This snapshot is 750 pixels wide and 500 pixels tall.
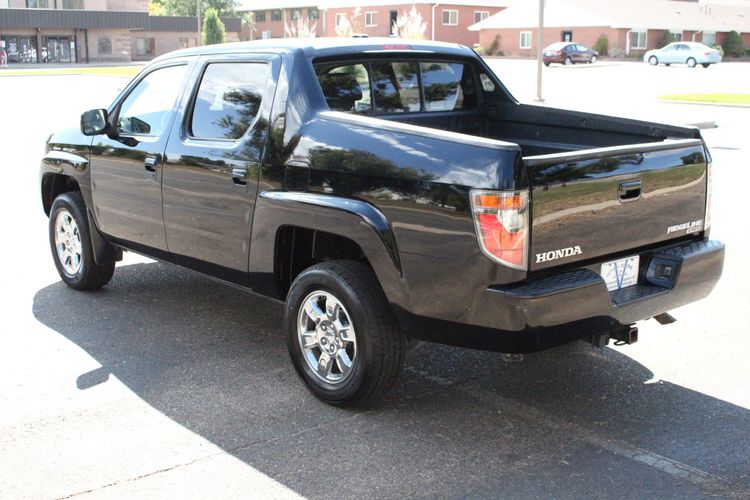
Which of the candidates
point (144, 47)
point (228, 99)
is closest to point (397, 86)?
point (228, 99)

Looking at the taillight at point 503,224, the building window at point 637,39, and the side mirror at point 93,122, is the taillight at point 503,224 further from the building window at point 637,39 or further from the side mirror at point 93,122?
the building window at point 637,39

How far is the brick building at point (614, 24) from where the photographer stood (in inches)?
2820

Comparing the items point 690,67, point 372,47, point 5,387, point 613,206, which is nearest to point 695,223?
point 613,206

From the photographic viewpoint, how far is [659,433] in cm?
455

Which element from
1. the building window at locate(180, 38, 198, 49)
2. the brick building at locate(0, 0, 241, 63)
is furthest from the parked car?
the building window at locate(180, 38, 198, 49)

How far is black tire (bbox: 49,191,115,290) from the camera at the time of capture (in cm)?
694

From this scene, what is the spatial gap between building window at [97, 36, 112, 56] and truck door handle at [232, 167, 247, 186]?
71729mm

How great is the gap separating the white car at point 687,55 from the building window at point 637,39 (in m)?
9.73

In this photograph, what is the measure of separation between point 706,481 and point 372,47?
315 cm

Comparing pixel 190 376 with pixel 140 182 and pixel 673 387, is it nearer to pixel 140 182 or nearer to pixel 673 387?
pixel 140 182

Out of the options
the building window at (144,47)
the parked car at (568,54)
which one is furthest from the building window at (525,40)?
the building window at (144,47)

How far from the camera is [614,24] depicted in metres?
70.8

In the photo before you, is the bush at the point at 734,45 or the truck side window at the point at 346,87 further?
the bush at the point at 734,45

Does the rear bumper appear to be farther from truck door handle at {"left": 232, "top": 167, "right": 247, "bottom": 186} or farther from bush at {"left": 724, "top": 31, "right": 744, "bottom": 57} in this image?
Answer: bush at {"left": 724, "top": 31, "right": 744, "bottom": 57}
